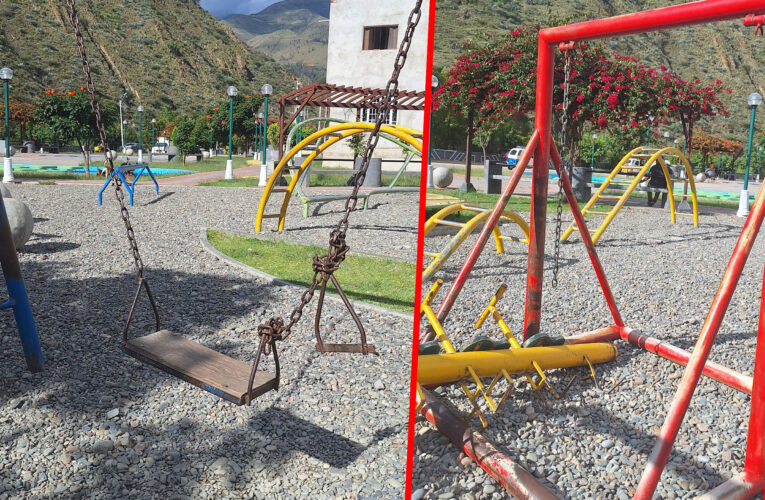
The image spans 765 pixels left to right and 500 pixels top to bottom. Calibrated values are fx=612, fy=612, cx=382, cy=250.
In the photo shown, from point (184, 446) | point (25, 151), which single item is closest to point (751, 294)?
point (184, 446)

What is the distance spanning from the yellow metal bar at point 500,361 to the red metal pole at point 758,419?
2.49 ft

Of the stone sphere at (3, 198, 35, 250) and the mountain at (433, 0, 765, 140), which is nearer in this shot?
the mountain at (433, 0, 765, 140)

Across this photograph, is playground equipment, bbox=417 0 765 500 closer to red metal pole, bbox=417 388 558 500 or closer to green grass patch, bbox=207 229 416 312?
red metal pole, bbox=417 388 558 500

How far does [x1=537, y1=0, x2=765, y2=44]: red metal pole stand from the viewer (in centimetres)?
137

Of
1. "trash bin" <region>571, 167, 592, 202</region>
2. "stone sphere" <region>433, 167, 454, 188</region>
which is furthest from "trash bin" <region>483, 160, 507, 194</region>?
"trash bin" <region>571, 167, 592, 202</region>

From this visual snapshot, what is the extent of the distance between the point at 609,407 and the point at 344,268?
2856mm

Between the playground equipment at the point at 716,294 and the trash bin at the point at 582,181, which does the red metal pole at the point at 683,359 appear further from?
the trash bin at the point at 582,181

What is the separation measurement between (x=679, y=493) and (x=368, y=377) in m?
1.29

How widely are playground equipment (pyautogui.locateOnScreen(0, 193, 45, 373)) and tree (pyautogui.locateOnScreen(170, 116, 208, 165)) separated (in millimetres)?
18932

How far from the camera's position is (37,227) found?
545 cm

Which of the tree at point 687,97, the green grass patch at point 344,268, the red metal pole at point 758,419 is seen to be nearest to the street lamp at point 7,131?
the green grass patch at point 344,268

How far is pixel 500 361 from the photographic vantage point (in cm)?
217

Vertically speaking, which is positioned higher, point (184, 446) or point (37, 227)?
point (37, 227)

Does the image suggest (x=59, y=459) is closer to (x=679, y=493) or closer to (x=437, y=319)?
(x=437, y=319)
